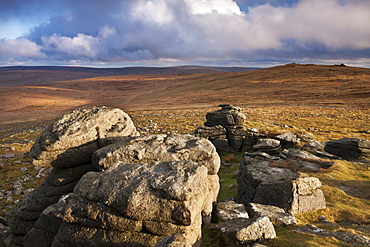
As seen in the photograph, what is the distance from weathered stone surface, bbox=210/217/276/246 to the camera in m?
9.83

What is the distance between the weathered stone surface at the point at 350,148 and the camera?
27219 mm

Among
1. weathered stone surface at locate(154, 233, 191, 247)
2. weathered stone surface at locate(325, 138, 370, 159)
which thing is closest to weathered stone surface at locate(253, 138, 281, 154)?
weathered stone surface at locate(325, 138, 370, 159)

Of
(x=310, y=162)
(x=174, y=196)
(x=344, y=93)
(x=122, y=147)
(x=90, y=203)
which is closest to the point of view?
(x=174, y=196)

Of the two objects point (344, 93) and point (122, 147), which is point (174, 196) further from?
point (344, 93)

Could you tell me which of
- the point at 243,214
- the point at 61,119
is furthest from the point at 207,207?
the point at 61,119

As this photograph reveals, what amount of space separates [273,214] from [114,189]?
8492 mm

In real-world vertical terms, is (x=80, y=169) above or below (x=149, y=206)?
below

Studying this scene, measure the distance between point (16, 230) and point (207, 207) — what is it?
12.3 m

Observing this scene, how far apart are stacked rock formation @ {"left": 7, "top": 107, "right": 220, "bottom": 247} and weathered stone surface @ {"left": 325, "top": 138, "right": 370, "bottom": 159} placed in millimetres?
21844

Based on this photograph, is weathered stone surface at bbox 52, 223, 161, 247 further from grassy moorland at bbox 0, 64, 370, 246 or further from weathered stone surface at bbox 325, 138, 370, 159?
weathered stone surface at bbox 325, 138, 370, 159

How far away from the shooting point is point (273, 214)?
12852mm

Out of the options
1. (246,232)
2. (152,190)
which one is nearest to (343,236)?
(246,232)

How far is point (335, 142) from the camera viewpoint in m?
28.8

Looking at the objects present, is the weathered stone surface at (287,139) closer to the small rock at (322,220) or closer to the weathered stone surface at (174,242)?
the small rock at (322,220)
